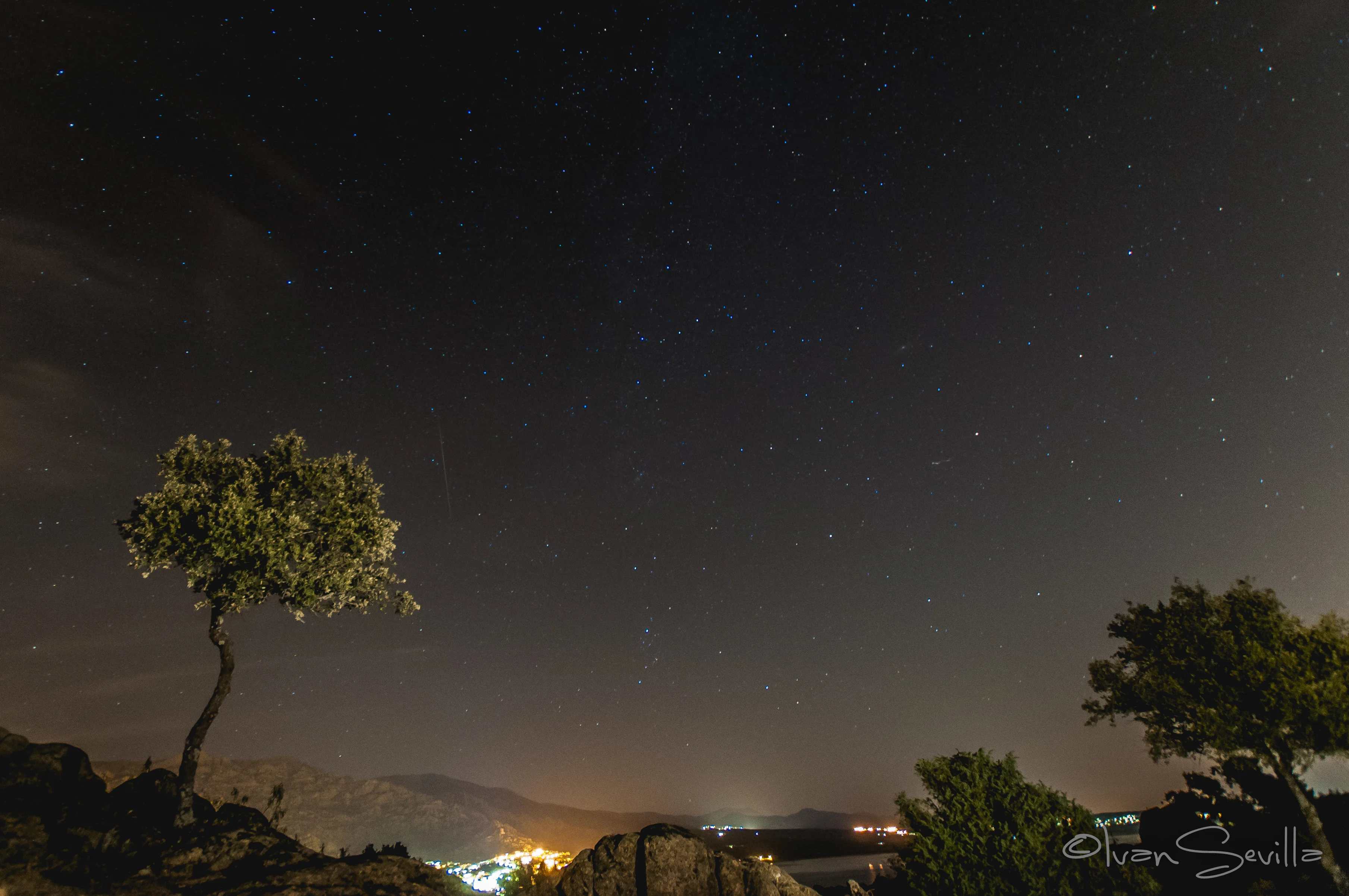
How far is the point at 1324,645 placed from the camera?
1062 inches

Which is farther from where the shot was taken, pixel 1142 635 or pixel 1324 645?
pixel 1142 635

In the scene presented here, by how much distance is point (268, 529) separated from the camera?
22359mm

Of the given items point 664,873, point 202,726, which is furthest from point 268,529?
point 664,873

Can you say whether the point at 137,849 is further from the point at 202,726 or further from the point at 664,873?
the point at 664,873

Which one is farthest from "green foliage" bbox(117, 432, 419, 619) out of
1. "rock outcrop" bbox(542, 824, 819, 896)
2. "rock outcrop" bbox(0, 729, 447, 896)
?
"rock outcrop" bbox(542, 824, 819, 896)

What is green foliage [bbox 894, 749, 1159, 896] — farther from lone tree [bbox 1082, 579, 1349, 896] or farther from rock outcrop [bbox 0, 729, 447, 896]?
rock outcrop [bbox 0, 729, 447, 896]

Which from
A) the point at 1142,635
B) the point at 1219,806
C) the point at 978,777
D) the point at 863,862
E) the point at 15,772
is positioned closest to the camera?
the point at 15,772

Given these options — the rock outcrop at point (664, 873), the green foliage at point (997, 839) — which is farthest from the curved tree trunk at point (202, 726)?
the green foliage at point (997, 839)

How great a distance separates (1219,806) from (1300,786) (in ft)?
39.7

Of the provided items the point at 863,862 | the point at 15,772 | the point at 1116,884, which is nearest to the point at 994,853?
the point at 1116,884

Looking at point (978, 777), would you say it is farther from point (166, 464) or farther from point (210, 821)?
point (166, 464)

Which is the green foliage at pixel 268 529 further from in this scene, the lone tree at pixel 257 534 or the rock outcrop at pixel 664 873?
the rock outcrop at pixel 664 873

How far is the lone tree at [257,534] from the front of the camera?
2161cm

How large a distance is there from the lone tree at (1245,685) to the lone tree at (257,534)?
3828 cm
